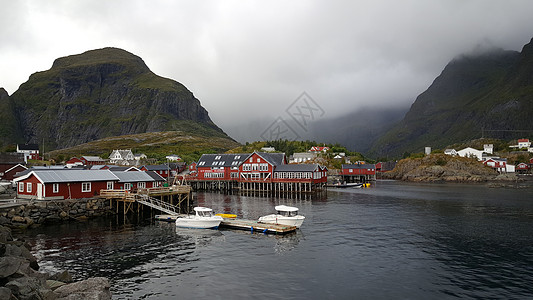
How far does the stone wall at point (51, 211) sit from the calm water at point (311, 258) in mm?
2391

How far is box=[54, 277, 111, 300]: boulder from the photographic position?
17047 millimetres

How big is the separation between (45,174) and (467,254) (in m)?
54.0

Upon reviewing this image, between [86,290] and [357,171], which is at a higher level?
[357,171]

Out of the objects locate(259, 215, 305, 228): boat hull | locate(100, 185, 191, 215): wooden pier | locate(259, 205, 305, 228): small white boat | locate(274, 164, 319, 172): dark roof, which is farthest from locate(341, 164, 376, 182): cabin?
locate(259, 215, 305, 228): boat hull

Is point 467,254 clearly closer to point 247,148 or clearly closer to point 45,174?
point 45,174

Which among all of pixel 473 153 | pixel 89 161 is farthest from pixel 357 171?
pixel 89 161

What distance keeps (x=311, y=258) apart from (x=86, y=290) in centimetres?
1854

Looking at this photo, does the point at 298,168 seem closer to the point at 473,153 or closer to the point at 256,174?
the point at 256,174

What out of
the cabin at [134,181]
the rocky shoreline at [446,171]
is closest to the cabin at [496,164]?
the rocky shoreline at [446,171]

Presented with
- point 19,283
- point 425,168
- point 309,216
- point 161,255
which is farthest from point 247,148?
point 19,283

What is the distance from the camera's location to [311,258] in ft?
98.2

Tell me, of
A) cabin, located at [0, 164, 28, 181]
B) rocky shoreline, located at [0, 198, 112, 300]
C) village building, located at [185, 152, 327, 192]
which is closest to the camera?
rocky shoreline, located at [0, 198, 112, 300]

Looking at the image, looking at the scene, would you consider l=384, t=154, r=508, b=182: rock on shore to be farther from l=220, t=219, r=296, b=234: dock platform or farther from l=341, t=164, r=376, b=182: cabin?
l=220, t=219, r=296, b=234: dock platform

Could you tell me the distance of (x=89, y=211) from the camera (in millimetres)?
48344
